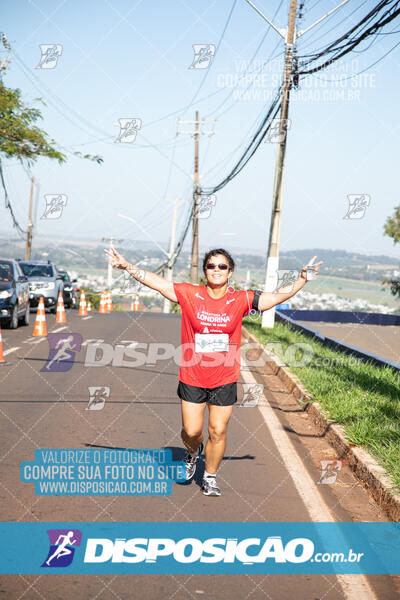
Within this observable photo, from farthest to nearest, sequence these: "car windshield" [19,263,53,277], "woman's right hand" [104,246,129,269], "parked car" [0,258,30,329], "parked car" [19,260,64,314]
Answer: "car windshield" [19,263,53,277]
"parked car" [19,260,64,314]
"parked car" [0,258,30,329]
"woman's right hand" [104,246,129,269]

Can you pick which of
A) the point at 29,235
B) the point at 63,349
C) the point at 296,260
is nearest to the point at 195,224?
the point at 29,235

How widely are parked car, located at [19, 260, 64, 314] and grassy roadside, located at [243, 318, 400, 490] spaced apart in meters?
13.0

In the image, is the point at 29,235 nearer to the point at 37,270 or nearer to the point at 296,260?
the point at 37,270

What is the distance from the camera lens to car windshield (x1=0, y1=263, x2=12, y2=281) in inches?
707

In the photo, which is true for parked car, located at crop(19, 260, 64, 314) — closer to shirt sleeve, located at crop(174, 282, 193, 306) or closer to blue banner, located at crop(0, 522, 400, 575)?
shirt sleeve, located at crop(174, 282, 193, 306)

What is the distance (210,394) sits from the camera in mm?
5332

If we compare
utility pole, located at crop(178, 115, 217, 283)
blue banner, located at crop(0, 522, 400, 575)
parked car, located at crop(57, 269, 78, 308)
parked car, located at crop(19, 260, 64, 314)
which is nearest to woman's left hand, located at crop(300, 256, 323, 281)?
blue banner, located at crop(0, 522, 400, 575)

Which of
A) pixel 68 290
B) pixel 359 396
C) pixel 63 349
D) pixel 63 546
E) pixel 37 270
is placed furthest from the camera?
pixel 68 290

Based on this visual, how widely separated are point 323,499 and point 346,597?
165 centimetres

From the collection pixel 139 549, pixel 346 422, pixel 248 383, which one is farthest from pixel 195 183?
pixel 139 549

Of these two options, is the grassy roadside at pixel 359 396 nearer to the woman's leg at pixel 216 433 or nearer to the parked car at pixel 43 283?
the woman's leg at pixel 216 433

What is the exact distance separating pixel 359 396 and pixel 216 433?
3.95m

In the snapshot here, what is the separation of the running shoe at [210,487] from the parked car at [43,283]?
2039 centimetres

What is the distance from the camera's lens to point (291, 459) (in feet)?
21.7
